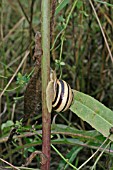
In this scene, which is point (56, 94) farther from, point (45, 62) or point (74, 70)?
point (74, 70)

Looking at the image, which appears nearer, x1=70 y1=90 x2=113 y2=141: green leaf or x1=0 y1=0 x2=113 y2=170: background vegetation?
x1=70 y1=90 x2=113 y2=141: green leaf

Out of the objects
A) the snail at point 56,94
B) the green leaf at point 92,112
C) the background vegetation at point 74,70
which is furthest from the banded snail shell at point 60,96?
the background vegetation at point 74,70

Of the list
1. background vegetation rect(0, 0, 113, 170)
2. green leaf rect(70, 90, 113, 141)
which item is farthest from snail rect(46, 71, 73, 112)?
background vegetation rect(0, 0, 113, 170)

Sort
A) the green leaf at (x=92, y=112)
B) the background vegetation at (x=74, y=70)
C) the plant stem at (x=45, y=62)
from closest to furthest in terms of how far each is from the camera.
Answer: the plant stem at (x=45, y=62) < the green leaf at (x=92, y=112) < the background vegetation at (x=74, y=70)

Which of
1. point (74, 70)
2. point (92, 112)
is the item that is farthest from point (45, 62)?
point (74, 70)

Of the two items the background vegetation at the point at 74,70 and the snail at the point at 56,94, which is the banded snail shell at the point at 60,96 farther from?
the background vegetation at the point at 74,70

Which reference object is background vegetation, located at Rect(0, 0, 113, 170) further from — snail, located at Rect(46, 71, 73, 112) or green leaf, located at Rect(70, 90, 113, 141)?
snail, located at Rect(46, 71, 73, 112)
